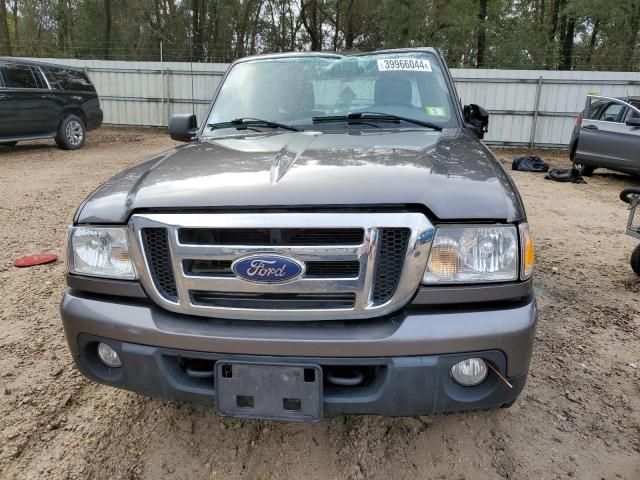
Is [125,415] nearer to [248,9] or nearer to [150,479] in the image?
[150,479]

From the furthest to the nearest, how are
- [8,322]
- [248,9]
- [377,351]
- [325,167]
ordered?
1. [248,9]
2. [8,322]
3. [325,167]
4. [377,351]

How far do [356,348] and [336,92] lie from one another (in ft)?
6.41

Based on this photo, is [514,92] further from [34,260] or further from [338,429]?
[338,429]

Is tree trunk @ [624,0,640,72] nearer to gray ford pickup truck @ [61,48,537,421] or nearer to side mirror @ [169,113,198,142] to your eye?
side mirror @ [169,113,198,142]

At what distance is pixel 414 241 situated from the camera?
5.34 ft

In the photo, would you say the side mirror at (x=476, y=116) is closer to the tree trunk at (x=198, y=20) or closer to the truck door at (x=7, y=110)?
the truck door at (x=7, y=110)

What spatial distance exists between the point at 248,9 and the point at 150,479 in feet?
87.1

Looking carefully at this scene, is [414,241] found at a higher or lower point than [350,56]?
lower

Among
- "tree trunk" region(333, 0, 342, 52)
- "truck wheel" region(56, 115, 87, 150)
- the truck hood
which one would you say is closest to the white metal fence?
"truck wheel" region(56, 115, 87, 150)

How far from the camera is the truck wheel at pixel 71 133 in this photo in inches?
448

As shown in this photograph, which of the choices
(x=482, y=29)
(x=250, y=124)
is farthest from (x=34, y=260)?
(x=482, y=29)

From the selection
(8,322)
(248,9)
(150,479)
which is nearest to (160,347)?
(150,479)

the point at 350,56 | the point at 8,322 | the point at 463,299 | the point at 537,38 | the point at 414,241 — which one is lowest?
the point at 8,322

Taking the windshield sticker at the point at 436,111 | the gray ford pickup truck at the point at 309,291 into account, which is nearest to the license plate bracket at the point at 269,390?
the gray ford pickup truck at the point at 309,291
